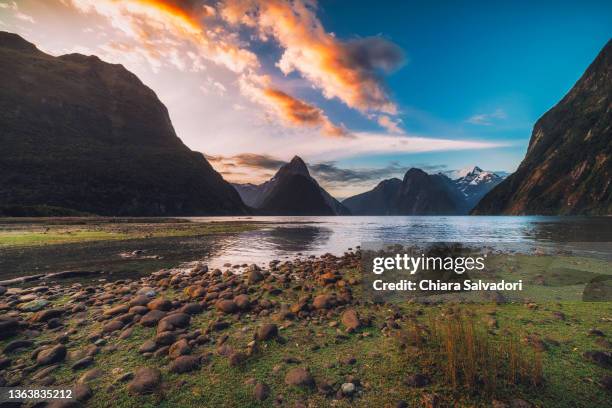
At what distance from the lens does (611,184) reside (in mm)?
149500

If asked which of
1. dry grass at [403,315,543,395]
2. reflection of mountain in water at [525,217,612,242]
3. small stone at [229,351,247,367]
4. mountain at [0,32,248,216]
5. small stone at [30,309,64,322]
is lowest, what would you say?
reflection of mountain in water at [525,217,612,242]

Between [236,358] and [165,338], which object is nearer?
[236,358]

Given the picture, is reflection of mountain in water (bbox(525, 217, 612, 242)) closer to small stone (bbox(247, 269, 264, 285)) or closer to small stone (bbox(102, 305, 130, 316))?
small stone (bbox(247, 269, 264, 285))

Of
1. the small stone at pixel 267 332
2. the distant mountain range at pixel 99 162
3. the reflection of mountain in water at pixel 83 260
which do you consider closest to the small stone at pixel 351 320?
the small stone at pixel 267 332

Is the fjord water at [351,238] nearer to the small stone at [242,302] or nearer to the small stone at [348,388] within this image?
the small stone at [242,302]

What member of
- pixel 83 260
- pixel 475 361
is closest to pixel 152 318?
pixel 475 361

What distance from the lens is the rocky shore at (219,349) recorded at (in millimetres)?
4816

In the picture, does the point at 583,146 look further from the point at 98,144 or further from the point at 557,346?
the point at 98,144

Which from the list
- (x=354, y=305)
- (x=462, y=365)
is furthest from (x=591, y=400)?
(x=354, y=305)

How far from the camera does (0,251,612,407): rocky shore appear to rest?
4816 millimetres

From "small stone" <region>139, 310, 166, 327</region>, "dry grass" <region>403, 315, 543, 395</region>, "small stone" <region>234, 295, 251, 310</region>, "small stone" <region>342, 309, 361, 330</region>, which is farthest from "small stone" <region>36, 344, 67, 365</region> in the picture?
"dry grass" <region>403, 315, 543, 395</region>

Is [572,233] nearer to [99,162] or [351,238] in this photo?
[351,238]

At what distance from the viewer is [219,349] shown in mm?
6234

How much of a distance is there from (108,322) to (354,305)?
722 centimetres
